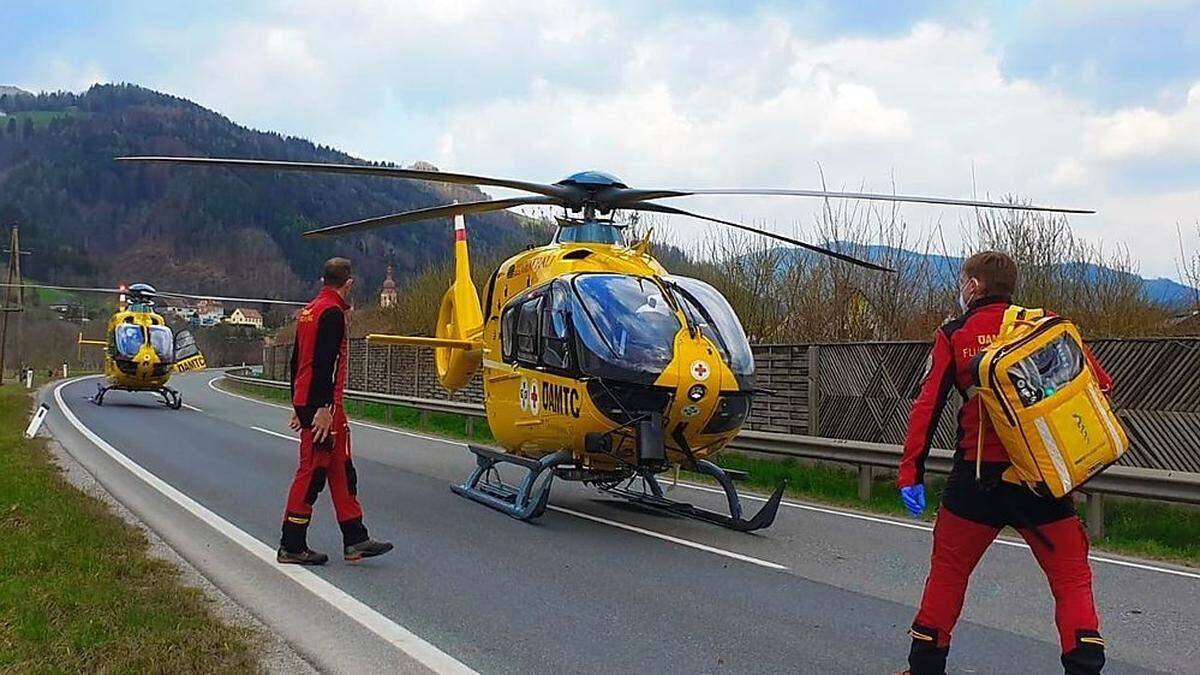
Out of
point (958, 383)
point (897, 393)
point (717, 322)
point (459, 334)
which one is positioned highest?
point (717, 322)

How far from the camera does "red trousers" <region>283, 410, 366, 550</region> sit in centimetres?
725

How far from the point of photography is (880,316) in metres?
19.0

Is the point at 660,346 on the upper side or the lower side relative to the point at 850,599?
upper

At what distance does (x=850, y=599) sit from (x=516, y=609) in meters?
2.20

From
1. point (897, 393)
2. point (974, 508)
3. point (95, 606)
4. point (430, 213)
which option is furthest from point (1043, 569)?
point (897, 393)

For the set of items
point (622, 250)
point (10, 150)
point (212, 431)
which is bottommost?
point (212, 431)

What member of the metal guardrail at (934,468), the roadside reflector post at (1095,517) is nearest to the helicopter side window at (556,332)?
the metal guardrail at (934,468)

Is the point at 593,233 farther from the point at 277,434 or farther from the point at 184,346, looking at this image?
the point at 184,346

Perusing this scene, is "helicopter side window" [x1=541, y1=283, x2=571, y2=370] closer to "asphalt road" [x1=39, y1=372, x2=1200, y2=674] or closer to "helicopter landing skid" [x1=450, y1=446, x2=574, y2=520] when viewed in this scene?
"helicopter landing skid" [x1=450, y1=446, x2=574, y2=520]

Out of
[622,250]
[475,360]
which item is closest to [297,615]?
[622,250]

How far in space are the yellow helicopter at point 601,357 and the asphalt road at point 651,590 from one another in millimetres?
570

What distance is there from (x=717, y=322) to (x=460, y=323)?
4.56m

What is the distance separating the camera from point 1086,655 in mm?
4152

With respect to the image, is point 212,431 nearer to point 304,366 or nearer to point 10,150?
point 304,366
